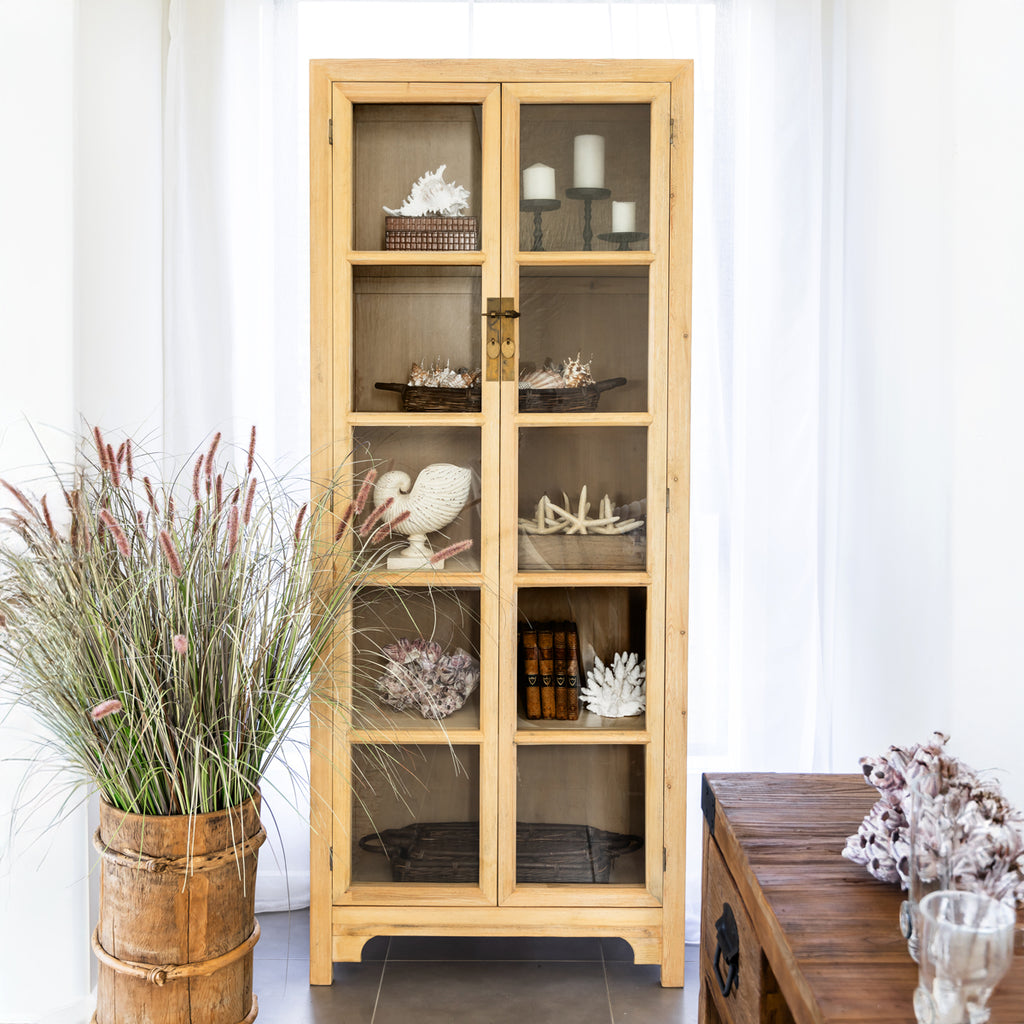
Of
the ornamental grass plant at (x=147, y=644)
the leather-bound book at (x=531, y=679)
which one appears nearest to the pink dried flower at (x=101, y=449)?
the ornamental grass plant at (x=147, y=644)

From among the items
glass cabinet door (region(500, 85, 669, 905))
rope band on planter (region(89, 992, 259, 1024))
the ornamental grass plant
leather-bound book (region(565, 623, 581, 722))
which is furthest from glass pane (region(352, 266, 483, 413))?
rope band on planter (region(89, 992, 259, 1024))

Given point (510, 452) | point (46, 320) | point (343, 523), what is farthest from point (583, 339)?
point (46, 320)

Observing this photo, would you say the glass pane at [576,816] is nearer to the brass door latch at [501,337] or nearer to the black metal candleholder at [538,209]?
the brass door latch at [501,337]

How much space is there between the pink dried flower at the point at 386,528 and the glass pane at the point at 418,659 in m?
0.15

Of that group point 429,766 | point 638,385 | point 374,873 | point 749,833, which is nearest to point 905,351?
point 638,385

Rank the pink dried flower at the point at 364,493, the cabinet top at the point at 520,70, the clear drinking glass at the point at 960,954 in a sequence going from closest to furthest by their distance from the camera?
the clear drinking glass at the point at 960,954
the pink dried flower at the point at 364,493
the cabinet top at the point at 520,70

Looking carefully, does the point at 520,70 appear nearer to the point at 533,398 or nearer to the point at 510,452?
the point at 533,398

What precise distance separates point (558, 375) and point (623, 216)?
37cm

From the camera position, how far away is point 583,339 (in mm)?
2100

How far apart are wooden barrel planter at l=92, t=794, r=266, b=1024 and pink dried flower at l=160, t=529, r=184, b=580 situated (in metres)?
0.43

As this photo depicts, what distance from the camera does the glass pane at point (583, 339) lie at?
209 centimetres

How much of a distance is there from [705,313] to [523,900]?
1509 millimetres

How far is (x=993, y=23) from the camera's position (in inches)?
59.4

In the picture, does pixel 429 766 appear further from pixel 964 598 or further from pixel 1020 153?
pixel 1020 153
